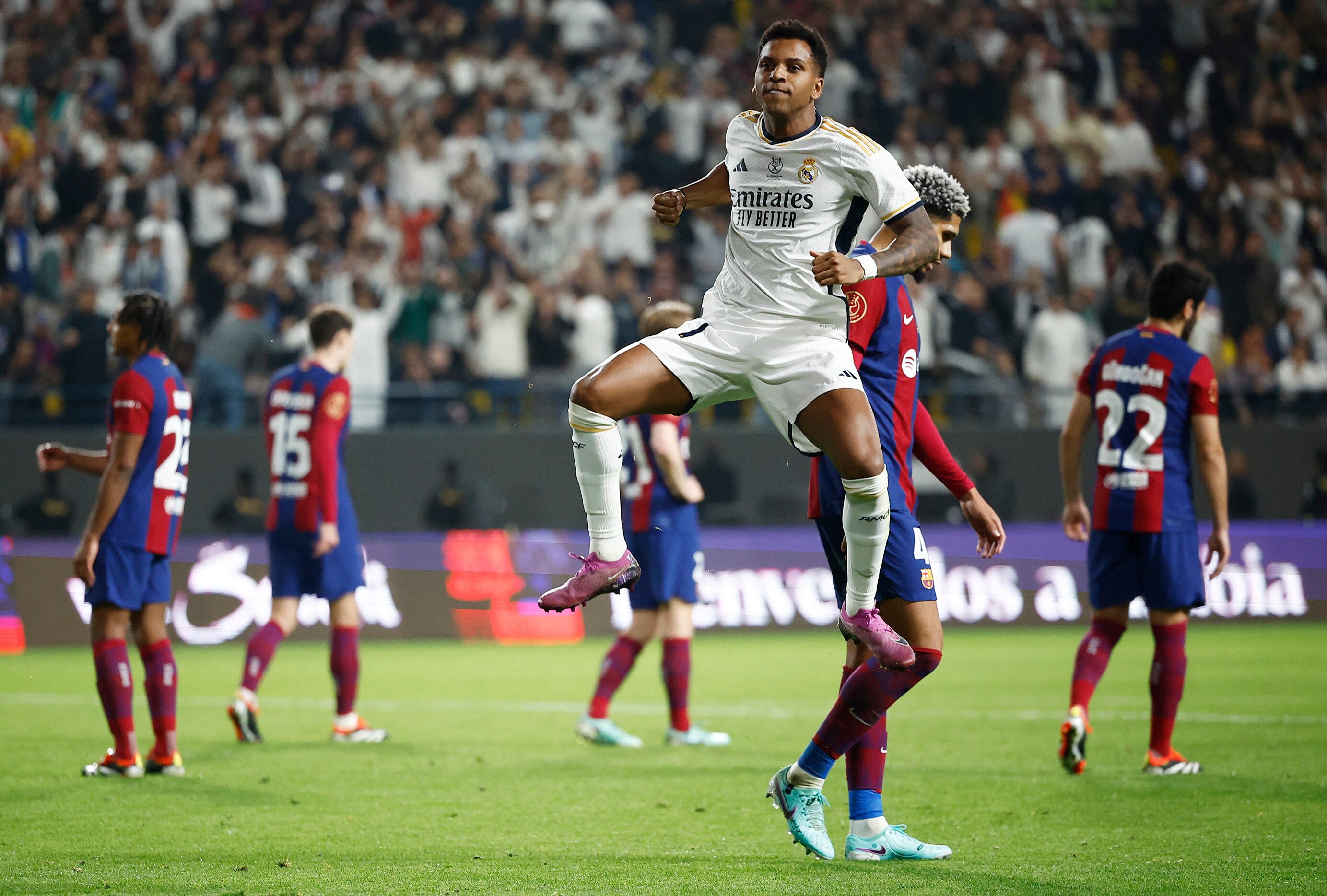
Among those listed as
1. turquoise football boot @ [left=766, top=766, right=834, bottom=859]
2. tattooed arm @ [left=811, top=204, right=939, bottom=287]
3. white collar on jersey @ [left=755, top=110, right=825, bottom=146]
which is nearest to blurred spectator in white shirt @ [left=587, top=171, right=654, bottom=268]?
white collar on jersey @ [left=755, top=110, right=825, bottom=146]

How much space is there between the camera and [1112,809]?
6.17m

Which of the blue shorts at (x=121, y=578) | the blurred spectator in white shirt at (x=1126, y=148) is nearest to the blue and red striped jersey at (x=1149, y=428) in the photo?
the blue shorts at (x=121, y=578)

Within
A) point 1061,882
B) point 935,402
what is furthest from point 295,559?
point 935,402

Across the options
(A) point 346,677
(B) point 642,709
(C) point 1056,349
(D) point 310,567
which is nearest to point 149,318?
(D) point 310,567

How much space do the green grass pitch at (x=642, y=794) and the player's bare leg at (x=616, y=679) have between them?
0.21 metres

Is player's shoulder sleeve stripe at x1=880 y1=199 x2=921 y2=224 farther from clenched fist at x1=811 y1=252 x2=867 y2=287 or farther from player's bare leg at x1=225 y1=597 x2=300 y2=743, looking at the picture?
player's bare leg at x1=225 y1=597 x2=300 y2=743

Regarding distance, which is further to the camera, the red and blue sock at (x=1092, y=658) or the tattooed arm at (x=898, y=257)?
the red and blue sock at (x=1092, y=658)

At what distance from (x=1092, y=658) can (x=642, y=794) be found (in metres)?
2.25

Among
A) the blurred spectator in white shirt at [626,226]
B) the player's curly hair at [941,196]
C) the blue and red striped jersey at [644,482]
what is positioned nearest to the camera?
the player's curly hair at [941,196]

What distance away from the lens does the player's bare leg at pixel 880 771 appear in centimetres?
520

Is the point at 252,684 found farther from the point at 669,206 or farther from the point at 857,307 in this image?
the point at 857,307

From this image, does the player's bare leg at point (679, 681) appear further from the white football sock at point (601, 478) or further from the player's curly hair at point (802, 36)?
the player's curly hair at point (802, 36)

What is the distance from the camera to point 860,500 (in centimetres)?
491

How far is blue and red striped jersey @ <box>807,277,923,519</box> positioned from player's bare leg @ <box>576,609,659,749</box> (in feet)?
10.9
